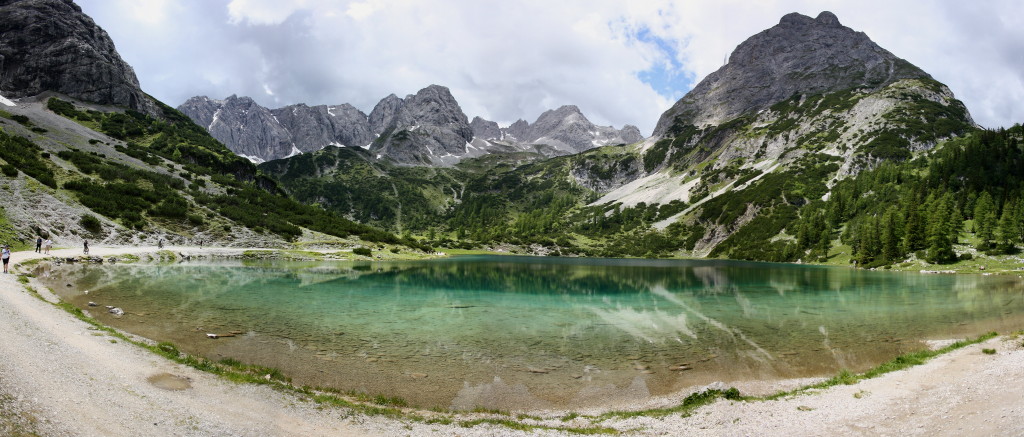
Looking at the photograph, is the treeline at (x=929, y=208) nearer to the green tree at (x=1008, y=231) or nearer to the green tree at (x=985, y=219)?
the green tree at (x=1008, y=231)

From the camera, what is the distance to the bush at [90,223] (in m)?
70.8

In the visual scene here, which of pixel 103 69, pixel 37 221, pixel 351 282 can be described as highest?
pixel 103 69

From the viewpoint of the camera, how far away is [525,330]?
27.4 m

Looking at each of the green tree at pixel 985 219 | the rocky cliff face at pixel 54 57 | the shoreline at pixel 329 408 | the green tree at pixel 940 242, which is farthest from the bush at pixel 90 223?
the green tree at pixel 985 219

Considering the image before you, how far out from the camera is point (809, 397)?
583 inches

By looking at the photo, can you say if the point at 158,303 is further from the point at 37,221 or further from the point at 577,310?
the point at 37,221

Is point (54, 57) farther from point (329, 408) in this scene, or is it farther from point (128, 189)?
point (329, 408)

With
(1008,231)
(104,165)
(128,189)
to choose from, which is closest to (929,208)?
(1008,231)

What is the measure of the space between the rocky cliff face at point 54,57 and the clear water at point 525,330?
173039mm

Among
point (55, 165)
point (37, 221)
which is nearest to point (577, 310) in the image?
point (37, 221)

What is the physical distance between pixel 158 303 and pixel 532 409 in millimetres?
27808

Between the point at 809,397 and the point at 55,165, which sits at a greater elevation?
the point at 55,165

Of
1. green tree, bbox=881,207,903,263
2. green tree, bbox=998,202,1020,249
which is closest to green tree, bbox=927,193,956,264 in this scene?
green tree, bbox=881,207,903,263

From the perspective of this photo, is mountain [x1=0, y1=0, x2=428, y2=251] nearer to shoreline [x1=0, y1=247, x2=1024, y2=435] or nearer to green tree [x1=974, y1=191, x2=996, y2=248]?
shoreline [x1=0, y1=247, x2=1024, y2=435]
